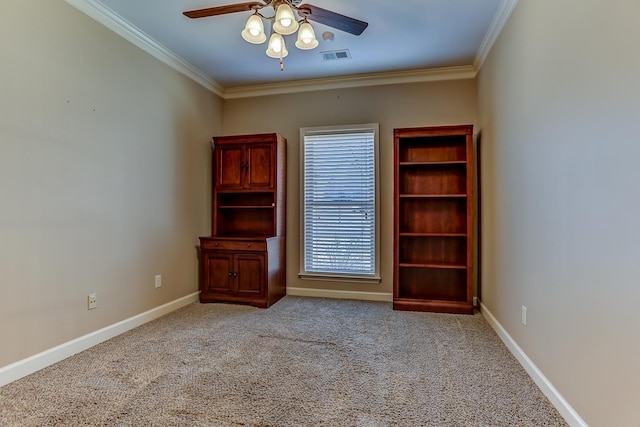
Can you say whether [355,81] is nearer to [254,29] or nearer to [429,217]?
[429,217]

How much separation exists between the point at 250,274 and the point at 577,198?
10.1 feet

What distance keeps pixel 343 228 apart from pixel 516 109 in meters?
2.27

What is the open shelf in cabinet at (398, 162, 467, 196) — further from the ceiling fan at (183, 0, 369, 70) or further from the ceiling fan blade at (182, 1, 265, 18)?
the ceiling fan blade at (182, 1, 265, 18)

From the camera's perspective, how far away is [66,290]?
2529 millimetres

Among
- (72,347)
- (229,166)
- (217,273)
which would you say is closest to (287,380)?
(72,347)

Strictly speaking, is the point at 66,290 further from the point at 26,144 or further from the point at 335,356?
the point at 335,356

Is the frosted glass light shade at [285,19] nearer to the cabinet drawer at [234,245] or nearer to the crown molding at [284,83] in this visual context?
the crown molding at [284,83]

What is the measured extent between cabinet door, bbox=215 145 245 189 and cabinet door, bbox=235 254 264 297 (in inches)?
36.4

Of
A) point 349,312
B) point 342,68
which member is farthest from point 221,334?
point 342,68

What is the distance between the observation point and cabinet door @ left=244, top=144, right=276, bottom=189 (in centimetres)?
407

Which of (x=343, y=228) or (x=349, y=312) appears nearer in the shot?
(x=349, y=312)

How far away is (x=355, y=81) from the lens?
422cm

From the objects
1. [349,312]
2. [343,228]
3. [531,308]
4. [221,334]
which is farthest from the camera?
[343,228]

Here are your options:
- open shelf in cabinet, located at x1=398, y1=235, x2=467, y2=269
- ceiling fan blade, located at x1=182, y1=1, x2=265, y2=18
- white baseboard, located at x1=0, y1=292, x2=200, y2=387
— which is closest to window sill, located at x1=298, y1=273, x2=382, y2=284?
open shelf in cabinet, located at x1=398, y1=235, x2=467, y2=269
